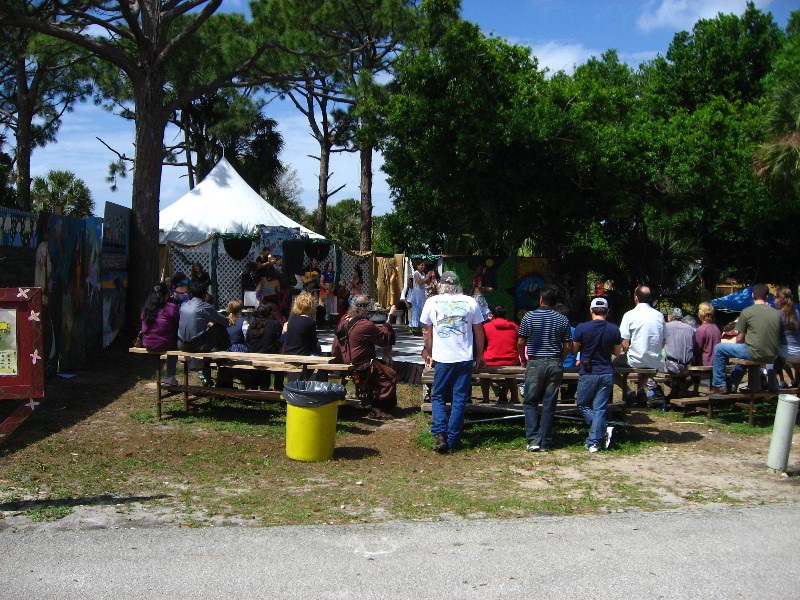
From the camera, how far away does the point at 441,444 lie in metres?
8.34

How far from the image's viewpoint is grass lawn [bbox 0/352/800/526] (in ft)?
20.9

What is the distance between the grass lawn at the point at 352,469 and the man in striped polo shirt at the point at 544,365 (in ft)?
0.86

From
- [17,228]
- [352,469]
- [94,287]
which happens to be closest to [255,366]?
[352,469]

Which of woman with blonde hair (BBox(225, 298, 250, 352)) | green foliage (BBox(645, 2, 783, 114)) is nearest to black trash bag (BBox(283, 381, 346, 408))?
woman with blonde hair (BBox(225, 298, 250, 352))

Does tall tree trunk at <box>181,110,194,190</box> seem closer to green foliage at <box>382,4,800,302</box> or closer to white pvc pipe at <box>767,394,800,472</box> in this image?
green foliage at <box>382,4,800,302</box>

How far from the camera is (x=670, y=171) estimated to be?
2062 cm

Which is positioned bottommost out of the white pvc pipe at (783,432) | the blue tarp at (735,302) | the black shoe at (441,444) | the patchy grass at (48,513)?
the patchy grass at (48,513)

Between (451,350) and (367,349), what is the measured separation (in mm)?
1902

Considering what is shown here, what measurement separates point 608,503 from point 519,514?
0.84 m

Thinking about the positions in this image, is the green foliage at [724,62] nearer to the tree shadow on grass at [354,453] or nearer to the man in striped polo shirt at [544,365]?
the man in striped polo shirt at [544,365]

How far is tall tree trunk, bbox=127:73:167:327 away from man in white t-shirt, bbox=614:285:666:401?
11113mm

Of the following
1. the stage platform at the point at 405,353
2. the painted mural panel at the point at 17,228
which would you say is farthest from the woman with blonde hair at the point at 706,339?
the painted mural panel at the point at 17,228

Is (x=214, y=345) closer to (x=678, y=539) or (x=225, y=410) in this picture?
(x=225, y=410)

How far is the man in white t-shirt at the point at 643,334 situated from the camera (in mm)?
9781
